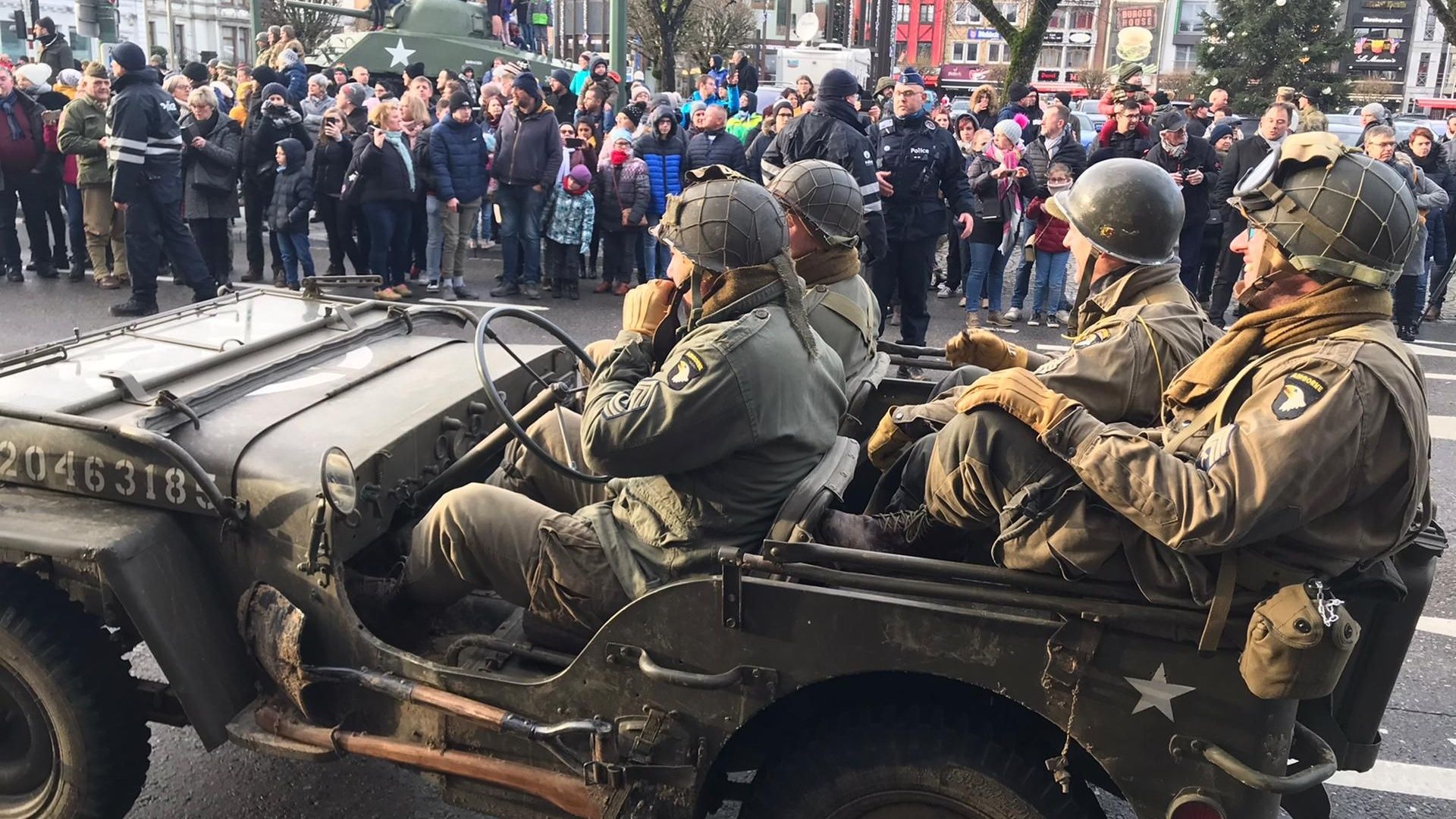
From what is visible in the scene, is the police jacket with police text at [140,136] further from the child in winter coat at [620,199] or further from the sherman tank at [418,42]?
the sherman tank at [418,42]

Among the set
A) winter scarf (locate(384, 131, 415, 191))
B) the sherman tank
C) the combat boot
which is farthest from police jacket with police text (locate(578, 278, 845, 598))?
the sherman tank

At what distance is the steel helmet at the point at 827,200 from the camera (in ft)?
Answer: 16.8

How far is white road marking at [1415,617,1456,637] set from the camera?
4887 millimetres

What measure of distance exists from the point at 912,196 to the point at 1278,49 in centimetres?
3451

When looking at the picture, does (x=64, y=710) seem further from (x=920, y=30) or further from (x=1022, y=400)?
(x=920, y=30)

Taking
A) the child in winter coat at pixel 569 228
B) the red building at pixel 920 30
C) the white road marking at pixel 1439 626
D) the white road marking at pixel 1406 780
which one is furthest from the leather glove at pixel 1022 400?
the red building at pixel 920 30

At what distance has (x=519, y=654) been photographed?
3.15m

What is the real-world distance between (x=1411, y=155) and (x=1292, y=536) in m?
10.3

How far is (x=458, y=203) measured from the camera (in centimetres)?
1078

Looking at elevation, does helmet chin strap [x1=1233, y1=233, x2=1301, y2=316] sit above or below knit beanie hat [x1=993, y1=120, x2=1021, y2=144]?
below

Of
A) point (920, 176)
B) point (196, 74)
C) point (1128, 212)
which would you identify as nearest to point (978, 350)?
point (1128, 212)

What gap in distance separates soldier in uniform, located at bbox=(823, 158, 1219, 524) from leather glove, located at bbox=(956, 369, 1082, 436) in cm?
50

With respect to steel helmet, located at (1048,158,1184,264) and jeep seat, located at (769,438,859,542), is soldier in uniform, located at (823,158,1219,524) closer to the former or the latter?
steel helmet, located at (1048,158,1184,264)

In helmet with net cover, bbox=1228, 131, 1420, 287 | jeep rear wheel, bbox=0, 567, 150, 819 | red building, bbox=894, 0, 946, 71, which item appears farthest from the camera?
red building, bbox=894, 0, 946, 71
